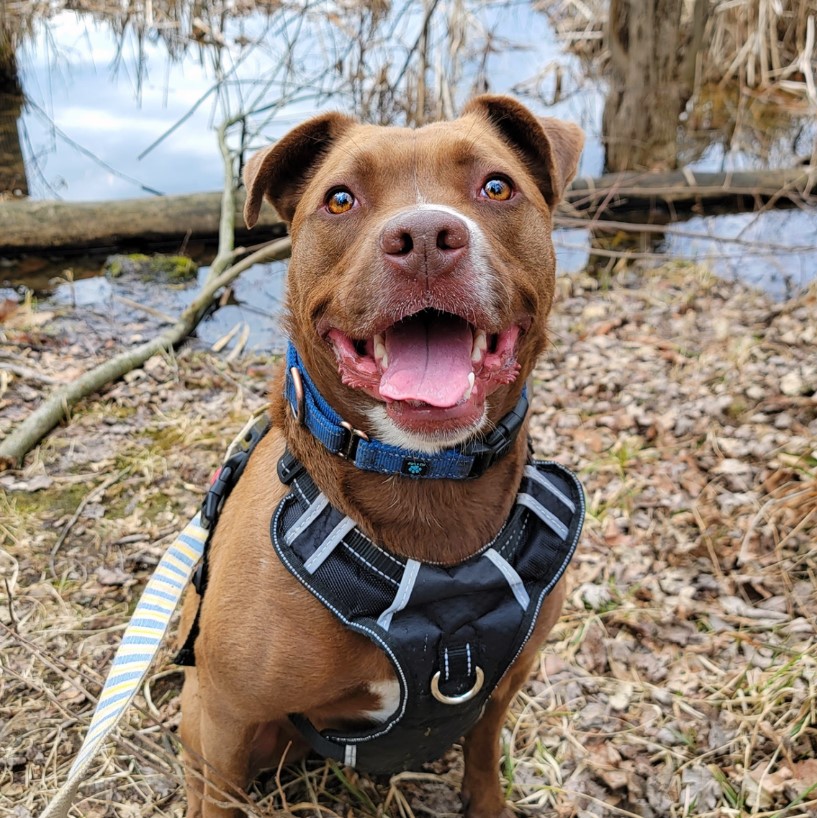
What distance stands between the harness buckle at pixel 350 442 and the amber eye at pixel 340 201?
0.65m

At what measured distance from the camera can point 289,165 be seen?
2713 mm

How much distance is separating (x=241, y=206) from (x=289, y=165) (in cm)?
642

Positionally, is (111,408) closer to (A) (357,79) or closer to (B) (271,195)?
(B) (271,195)

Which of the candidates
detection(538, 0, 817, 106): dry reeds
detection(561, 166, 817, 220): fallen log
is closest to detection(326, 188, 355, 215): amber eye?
→ detection(561, 166, 817, 220): fallen log

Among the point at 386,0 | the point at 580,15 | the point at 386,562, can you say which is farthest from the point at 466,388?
the point at 580,15

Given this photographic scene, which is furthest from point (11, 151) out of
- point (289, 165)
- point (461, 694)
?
point (461, 694)

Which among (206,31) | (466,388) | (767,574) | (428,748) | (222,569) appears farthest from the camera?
(206,31)

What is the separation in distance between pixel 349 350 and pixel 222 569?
31.3 inches

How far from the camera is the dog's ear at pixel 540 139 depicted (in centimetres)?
265

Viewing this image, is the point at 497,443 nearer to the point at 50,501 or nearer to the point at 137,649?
the point at 137,649

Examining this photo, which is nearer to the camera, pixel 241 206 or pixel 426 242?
pixel 426 242

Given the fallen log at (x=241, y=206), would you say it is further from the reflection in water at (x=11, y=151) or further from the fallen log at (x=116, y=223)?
the reflection in water at (x=11, y=151)

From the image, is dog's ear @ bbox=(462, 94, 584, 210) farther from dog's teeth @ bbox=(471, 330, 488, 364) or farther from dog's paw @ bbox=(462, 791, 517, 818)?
dog's paw @ bbox=(462, 791, 517, 818)

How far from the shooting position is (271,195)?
2744mm
